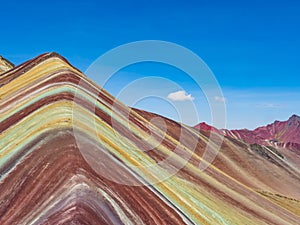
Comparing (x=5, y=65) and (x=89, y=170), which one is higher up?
(x=5, y=65)

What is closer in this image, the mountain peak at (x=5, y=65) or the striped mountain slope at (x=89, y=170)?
the striped mountain slope at (x=89, y=170)

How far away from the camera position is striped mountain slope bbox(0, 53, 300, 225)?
26.8 metres

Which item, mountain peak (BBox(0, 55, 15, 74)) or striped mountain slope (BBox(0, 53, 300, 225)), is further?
mountain peak (BBox(0, 55, 15, 74))

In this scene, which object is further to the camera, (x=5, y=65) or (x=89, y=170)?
(x=5, y=65)

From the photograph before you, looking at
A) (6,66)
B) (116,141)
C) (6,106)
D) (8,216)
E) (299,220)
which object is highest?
(6,66)

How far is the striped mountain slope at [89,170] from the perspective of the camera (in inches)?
1054

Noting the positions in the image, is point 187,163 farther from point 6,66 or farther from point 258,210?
point 6,66

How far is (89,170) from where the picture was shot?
29.8m

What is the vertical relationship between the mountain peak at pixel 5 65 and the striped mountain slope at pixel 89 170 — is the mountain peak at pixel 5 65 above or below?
above

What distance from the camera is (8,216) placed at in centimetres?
2638

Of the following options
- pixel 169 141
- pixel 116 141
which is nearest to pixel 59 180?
pixel 116 141

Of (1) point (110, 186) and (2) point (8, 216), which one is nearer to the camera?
(2) point (8, 216)

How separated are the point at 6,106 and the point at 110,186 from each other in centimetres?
2865

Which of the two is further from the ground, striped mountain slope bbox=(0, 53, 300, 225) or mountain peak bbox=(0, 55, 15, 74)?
mountain peak bbox=(0, 55, 15, 74)
